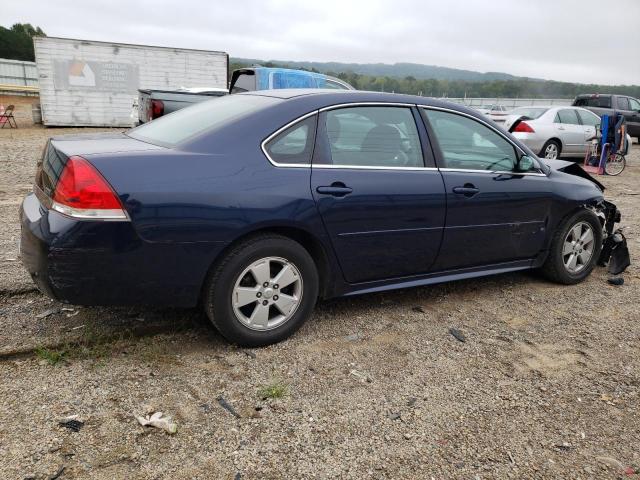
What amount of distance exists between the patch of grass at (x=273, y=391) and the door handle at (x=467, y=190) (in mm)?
1841

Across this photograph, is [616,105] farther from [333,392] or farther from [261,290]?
[333,392]

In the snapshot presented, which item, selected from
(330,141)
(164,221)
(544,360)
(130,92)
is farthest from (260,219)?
(130,92)

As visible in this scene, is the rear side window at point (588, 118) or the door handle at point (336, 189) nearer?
the door handle at point (336, 189)

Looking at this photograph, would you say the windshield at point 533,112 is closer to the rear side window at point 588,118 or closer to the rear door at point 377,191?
the rear side window at point 588,118

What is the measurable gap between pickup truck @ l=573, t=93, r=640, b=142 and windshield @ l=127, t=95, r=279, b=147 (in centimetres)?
1783

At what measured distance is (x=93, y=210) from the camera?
2.68m

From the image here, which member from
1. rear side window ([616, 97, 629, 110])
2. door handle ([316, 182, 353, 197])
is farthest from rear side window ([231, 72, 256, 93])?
rear side window ([616, 97, 629, 110])

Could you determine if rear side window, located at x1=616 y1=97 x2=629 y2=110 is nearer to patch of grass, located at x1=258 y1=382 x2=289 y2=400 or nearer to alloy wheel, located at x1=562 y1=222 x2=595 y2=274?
alloy wheel, located at x1=562 y1=222 x2=595 y2=274

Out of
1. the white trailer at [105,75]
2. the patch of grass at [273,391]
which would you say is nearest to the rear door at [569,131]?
the white trailer at [105,75]

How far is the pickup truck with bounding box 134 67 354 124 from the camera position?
31.2 ft

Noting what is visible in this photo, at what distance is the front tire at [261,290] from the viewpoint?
3.05m

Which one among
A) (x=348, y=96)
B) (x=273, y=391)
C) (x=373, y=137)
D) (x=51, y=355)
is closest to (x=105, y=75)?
(x=348, y=96)

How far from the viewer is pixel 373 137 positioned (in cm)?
360

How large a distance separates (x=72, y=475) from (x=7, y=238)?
376 cm
